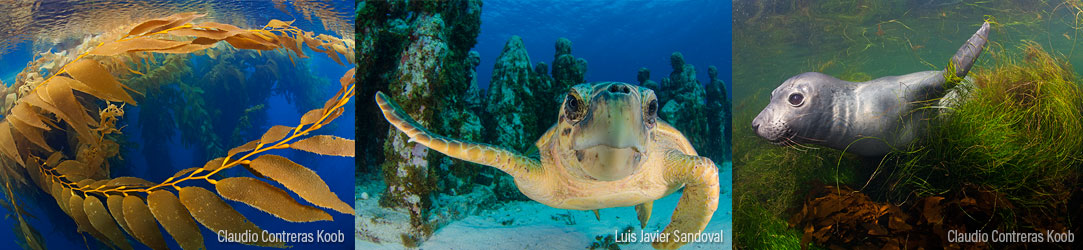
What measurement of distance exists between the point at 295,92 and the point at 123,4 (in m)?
0.77

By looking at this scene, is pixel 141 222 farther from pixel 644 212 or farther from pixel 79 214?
pixel 644 212

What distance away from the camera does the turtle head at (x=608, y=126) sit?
849 millimetres

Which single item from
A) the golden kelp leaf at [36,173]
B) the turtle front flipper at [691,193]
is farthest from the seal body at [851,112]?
the golden kelp leaf at [36,173]

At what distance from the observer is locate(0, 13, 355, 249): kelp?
2.53 feet

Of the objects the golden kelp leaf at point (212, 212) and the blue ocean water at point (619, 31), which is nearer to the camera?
the golden kelp leaf at point (212, 212)

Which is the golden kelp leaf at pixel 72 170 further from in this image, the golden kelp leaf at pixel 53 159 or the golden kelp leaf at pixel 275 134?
the golden kelp leaf at pixel 275 134

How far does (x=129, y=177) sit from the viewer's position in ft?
Answer: 2.87

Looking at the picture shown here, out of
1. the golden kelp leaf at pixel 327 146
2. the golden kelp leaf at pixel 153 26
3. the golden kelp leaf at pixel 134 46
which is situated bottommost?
the golden kelp leaf at pixel 327 146

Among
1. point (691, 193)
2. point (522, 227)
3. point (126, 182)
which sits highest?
point (126, 182)

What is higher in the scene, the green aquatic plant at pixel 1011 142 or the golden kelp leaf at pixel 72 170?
the golden kelp leaf at pixel 72 170

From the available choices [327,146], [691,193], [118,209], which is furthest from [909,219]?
[118,209]

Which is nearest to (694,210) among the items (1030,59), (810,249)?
(810,249)

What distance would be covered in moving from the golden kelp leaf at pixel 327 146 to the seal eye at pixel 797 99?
1.71m

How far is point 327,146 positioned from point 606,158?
67 cm
